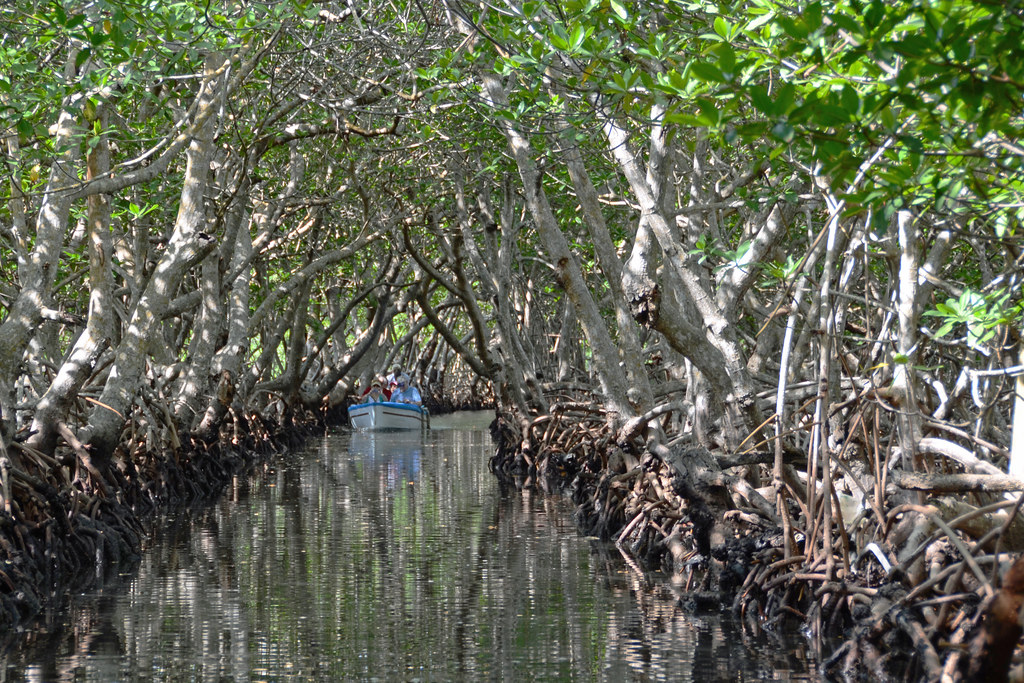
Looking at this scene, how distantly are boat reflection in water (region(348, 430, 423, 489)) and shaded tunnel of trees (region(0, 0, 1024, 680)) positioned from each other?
5.00ft

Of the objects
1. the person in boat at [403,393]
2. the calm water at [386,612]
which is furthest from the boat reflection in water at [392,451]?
the calm water at [386,612]

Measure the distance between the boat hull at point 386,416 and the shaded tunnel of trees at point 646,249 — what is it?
25.6ft

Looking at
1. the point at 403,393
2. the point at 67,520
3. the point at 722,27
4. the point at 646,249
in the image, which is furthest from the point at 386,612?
the point at 403,393

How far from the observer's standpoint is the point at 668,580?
8156 millimetres

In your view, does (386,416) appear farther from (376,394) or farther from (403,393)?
(403,393)

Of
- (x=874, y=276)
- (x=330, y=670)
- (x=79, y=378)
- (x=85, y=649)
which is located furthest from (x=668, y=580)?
(x=874, y=276)

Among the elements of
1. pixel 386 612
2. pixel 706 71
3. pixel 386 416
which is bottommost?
pixel 386 612

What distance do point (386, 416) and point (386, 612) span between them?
1821 cm

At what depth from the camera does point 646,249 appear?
756 cm

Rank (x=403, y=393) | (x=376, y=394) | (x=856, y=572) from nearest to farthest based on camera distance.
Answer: (x=856, y=572) < (x=376, y=394) < (x=403, y=393)

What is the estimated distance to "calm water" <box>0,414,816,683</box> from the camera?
5.81 meters

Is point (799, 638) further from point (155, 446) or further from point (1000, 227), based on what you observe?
point (155, 446)

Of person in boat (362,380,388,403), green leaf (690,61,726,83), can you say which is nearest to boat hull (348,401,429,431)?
person in boat (362,380,388,403)

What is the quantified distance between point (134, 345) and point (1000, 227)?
22.8ft
